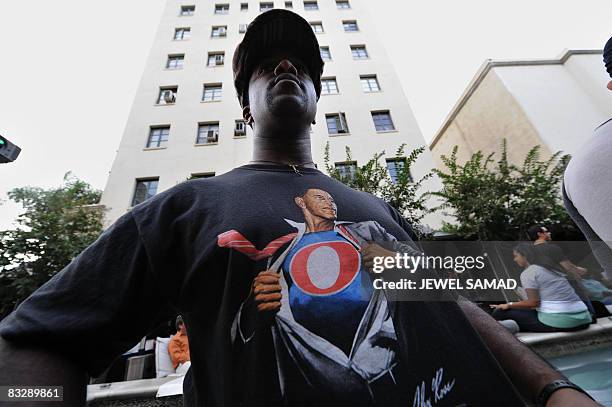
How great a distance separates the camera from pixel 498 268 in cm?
894

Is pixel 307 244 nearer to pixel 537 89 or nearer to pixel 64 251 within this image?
pixel 64 251

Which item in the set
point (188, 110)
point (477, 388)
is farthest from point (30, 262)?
point (477, 388)

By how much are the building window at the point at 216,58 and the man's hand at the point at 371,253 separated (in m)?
17.7

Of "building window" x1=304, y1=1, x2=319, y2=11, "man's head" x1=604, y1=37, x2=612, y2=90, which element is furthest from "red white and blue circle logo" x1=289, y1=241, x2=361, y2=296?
"building window" x1=304, y1=1, x2=319, y2=11

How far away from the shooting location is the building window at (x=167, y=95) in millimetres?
14289

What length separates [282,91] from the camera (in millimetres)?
1346

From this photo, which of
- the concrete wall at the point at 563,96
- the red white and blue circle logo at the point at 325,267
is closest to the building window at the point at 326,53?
the concrete wall at the point at 563,96

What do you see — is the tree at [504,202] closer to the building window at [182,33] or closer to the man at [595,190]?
the man at [595,190]

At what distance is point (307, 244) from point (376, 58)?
18.4 metres

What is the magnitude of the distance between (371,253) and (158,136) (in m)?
14.7

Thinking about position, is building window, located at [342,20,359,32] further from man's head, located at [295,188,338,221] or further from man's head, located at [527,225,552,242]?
man's head, located at [295,188,338,221]

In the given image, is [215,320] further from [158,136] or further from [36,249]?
[158,136]

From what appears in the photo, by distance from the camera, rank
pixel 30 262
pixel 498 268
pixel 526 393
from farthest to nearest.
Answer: pixel 498 268
pixel 30 262
pixel 526 393

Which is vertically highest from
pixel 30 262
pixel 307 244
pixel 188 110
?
pixel 188 110
